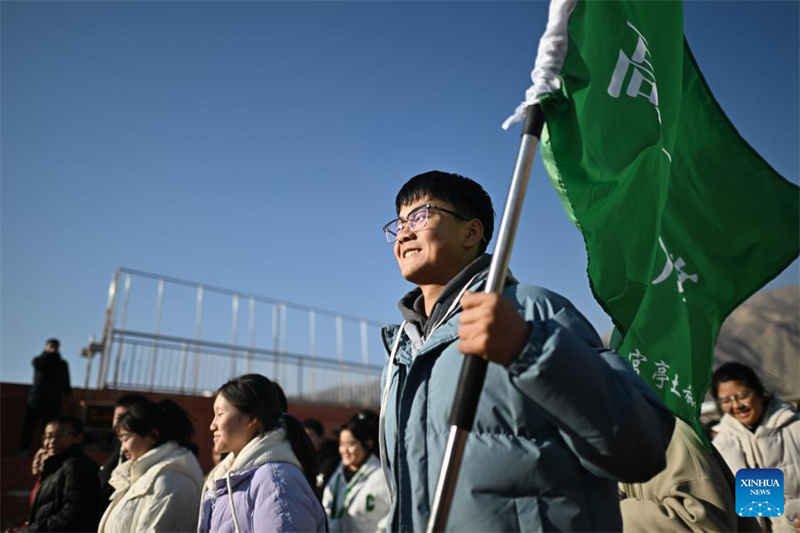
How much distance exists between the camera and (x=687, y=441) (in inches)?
116

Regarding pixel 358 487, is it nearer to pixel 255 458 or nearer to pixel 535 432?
pixel 255 458

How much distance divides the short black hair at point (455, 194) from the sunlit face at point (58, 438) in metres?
4.22

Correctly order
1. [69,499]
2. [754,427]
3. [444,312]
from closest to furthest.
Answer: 1. [444,312]
2. [754,427]
3. [69,499]

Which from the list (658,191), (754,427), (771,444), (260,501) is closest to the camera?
(658,191)

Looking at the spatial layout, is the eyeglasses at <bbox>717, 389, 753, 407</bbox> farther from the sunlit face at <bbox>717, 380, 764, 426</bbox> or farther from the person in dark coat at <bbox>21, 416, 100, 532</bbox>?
the person in dark coat at <bbox>21, 416, 100, 532</bbox>

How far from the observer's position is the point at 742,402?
14.1 ft

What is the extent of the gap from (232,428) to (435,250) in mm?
2003

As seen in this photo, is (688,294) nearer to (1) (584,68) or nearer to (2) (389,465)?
(1) (584,68)

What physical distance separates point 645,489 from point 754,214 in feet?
6.51

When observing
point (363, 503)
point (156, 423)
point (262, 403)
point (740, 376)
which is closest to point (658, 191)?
point (740, 376)

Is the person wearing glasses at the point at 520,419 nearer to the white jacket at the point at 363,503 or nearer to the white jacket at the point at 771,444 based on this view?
the white jacket at the point at 771,444

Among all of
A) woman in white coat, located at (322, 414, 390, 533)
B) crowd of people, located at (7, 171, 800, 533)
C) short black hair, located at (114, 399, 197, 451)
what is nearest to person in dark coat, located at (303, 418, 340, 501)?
woman in white coat, located at (322, 414, 390, 533)

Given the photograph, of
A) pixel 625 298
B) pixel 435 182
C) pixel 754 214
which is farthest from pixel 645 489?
pixel 754 214

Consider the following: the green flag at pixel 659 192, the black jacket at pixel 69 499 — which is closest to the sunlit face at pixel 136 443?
the black jacket at pixel 69 499
